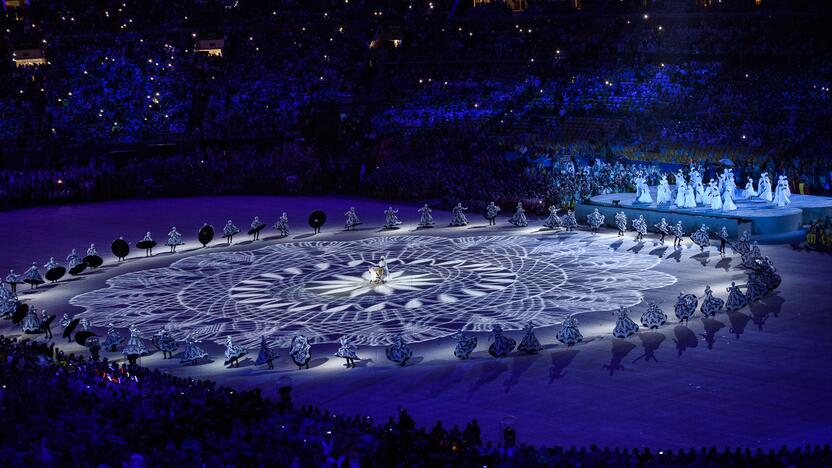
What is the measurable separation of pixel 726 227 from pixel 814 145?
11.3 meters

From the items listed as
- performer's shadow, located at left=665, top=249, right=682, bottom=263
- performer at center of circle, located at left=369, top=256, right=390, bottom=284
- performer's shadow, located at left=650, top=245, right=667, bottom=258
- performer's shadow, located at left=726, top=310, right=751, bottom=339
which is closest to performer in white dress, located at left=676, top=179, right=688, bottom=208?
performer's shadow, located at left=650, top=245, right=667, bottom=258

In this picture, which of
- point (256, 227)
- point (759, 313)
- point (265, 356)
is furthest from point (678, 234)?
point (265, 356)

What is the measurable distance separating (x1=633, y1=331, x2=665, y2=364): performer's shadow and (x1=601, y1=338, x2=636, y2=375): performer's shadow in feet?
1.05

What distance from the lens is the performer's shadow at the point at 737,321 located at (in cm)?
2414

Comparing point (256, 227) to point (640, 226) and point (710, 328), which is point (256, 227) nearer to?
point (640, 226)

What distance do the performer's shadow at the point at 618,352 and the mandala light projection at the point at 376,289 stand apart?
2452 mm

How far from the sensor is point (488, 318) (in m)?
26.2

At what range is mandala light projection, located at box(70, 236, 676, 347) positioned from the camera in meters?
26.3

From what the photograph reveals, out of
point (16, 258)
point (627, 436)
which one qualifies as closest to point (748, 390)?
point (627, 436)

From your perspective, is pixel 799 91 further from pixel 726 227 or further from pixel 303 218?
pixel 303 218

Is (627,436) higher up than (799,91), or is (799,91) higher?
(799,91)

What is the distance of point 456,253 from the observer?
34.2m

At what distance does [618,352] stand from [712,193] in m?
15.3

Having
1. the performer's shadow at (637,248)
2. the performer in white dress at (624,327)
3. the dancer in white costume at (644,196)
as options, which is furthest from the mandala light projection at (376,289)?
the dancer in white costume at (644,196)
